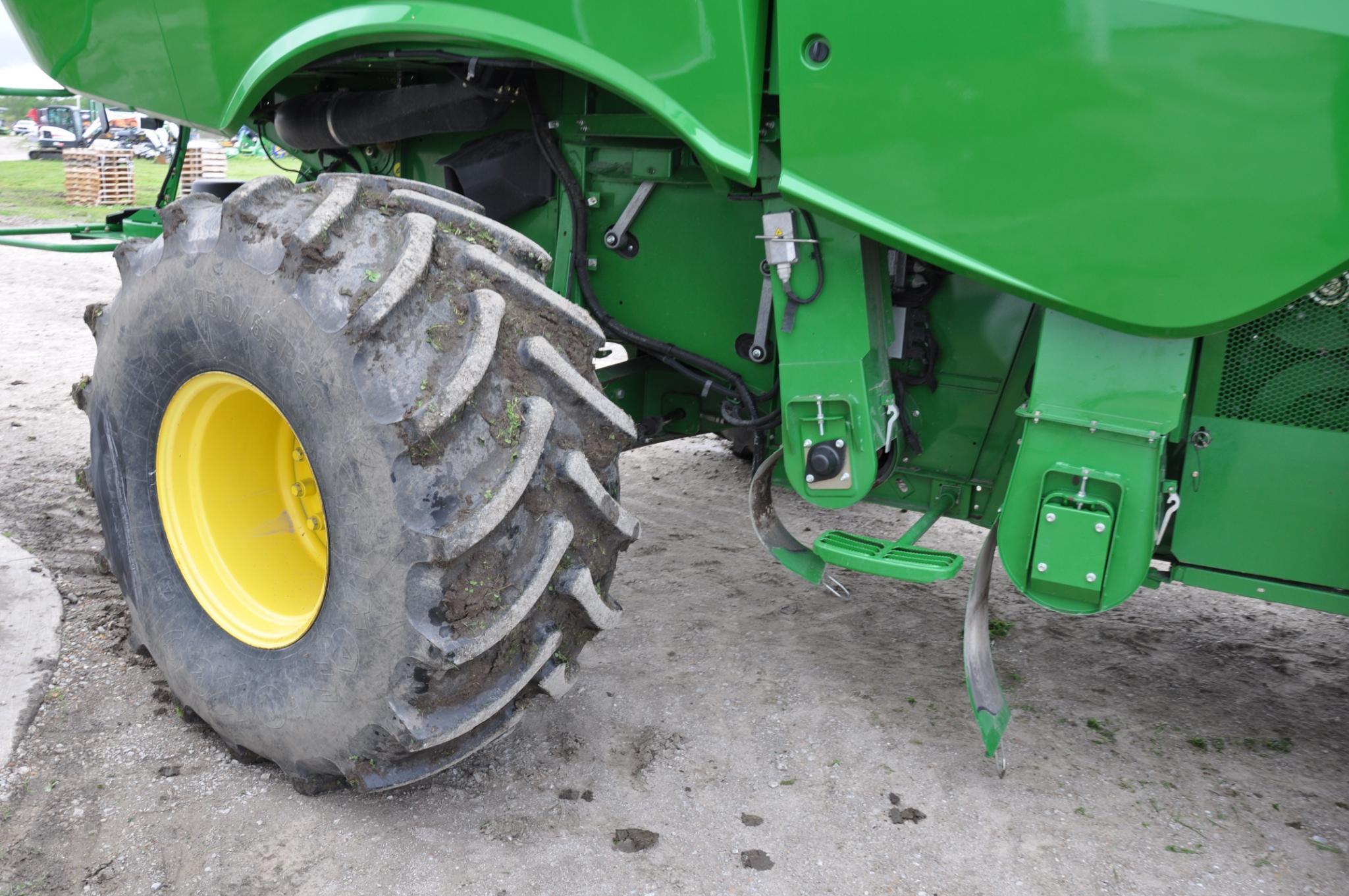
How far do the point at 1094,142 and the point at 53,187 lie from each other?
670 inches

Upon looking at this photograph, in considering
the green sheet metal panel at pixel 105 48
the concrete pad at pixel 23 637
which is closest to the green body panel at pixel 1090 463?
the green sheet metal panel at pixel 105 48

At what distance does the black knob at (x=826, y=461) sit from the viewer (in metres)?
2.22

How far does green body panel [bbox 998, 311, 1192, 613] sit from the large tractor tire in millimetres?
761

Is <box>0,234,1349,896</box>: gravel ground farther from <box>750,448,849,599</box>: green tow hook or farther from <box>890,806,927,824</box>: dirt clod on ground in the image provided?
<box>750,448,849,599</box>: green tow hook

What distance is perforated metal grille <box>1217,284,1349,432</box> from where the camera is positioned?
200cm

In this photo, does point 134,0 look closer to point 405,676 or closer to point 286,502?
point 286,502

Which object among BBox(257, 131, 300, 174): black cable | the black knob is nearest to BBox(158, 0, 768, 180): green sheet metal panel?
the black knob

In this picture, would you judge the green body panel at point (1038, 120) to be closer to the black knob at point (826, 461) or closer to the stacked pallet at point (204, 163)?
the black knob at point (826, 461)

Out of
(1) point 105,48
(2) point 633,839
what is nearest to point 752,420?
(2) point 633,839

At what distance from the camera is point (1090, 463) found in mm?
1969

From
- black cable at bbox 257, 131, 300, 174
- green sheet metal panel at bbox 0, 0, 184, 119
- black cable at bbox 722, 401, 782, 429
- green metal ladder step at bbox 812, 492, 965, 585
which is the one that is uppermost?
green sheet metal panel at bbox 0, 0, 184, 119

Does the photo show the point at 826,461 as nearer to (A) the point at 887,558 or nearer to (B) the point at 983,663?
(A) the point at 887,558

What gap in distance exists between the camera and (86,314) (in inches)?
103

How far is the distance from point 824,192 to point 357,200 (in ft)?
2.92
